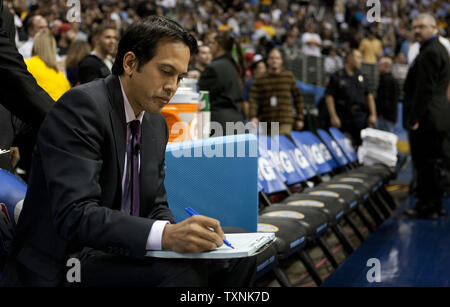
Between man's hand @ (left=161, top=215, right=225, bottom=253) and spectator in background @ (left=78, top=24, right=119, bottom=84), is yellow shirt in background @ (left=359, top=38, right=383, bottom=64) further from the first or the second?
man's hand @ (left=161, top=215, right=225, bottom=253)

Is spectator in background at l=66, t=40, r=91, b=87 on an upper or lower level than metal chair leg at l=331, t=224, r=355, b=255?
upper

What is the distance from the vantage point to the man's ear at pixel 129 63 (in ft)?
5.49

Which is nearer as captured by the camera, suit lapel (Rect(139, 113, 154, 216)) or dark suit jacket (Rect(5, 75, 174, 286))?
dark suit jacket (Rect(5, 75, 174, 286))

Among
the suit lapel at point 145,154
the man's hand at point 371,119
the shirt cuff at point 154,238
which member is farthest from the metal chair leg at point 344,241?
the man's hand at point 371,119

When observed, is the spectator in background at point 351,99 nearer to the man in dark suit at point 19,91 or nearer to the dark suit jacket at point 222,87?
the dark suit jacket at point 222,87

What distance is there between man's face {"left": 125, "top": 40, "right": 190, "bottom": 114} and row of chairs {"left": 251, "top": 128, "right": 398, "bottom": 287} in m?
1.22

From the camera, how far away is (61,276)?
1.56m

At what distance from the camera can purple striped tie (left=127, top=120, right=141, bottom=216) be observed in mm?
1721

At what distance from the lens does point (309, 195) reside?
4.30 metres

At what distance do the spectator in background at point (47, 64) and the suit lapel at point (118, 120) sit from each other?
2817mm

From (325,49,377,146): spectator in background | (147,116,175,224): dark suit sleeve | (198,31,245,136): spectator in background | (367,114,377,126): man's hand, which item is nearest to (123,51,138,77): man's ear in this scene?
(147,116,175,224): dark suit sleeve
